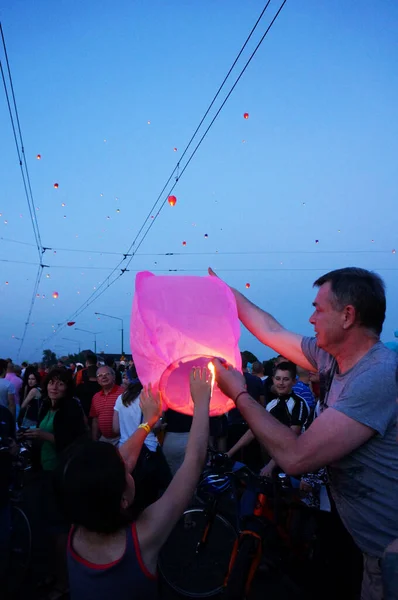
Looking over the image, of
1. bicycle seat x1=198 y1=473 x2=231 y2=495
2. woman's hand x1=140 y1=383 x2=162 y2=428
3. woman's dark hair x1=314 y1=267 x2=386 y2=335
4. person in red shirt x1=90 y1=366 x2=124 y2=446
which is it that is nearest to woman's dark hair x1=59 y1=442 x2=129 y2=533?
woman's hand x1=140 y1=383 x2=162 y2=428

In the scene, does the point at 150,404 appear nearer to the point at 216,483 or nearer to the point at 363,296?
the point at 363,296

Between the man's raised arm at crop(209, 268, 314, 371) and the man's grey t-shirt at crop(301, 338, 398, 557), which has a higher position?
the man's raised arm at crop(209, 268, 314, 371)

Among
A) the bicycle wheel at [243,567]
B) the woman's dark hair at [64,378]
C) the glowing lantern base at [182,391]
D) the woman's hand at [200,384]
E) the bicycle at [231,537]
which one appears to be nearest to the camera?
the woman's hand at [200,384]

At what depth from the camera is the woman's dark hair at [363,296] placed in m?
2.18

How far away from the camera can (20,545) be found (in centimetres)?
545

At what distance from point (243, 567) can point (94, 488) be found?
1975 millimetres

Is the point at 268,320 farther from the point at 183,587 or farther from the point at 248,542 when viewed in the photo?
the point at 183,587

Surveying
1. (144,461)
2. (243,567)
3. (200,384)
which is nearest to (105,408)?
(144,461)

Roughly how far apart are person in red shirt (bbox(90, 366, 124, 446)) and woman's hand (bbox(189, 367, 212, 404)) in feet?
16.6

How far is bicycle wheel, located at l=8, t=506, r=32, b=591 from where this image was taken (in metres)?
5.35

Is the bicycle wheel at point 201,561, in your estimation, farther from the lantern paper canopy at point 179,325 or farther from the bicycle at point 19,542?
A: the lantern paper canopy at point 179,325

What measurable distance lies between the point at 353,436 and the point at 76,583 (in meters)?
1.21

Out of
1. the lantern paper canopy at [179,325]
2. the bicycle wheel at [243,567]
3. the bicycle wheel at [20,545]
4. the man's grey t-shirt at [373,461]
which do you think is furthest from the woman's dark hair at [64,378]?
the man's grey t-shirt at [373,461]

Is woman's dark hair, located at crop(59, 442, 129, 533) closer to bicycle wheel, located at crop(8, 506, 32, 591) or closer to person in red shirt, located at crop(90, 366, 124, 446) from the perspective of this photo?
bicycle wheel, located at crop(8, 506, 32, 591)
